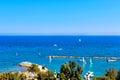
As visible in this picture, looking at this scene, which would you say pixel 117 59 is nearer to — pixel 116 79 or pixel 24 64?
pixel 24 64

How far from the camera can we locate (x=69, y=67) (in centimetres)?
3716

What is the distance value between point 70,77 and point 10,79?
683cm

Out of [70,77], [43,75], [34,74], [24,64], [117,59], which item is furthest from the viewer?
[117,59]

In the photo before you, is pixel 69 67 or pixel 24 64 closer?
pixel 69 67

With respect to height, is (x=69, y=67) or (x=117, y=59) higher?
(x=69, y=67)

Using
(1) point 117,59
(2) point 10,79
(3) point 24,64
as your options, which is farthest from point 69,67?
(1) point 117,59

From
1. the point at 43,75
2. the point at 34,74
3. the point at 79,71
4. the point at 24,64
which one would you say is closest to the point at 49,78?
the point at 43,75

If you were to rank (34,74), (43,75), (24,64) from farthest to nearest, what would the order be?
(24,64) < (34,74) < (43,75)

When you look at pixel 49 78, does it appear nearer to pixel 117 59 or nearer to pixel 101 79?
pixel 101 79

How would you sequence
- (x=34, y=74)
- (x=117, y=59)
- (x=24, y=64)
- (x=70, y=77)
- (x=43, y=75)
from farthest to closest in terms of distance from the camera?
(x=117, y=59) → (x=24, y=64) → (x=34, y=74) → (x=43, y=75) → (x=70, y=77)

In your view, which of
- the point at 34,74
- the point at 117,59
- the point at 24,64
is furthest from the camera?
the point at 117,59

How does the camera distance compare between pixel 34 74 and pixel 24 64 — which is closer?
pixel 34 74

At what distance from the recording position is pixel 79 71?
1462 inches

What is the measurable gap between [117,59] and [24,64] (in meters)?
36.5
